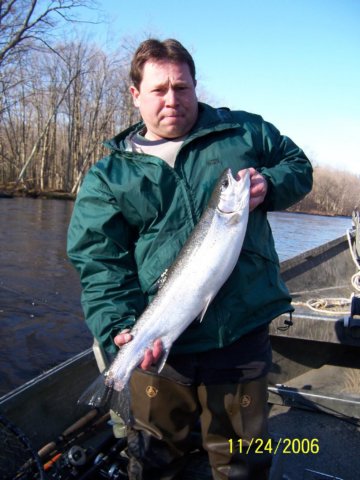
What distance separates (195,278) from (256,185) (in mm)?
592

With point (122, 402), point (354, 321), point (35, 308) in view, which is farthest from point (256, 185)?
point (35, 308)

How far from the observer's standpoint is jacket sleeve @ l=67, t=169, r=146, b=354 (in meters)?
2.52

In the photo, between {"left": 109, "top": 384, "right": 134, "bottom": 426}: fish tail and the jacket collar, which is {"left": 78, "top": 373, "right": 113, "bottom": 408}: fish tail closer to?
{"left": 109, "top": 384, "right": 134, "bottom": 426}: fish tail

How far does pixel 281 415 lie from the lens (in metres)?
4.20

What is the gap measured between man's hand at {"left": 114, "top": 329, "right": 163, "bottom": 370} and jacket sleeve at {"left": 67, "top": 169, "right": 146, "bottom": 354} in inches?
2.7

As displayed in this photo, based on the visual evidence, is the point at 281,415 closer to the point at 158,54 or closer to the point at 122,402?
the point at 122,402

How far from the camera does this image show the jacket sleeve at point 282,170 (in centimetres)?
254

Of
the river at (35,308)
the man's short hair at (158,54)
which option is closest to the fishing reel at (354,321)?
the man's short hair at (158,54)

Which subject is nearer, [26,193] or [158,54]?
[158,54]

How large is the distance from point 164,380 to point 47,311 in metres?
7.39

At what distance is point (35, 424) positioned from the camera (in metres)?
3.48

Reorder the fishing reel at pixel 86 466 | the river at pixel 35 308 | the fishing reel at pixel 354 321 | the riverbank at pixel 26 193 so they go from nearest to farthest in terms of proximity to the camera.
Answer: the fishing reel at pixel 86 466, the fishing reel at pixel 354 321, the river at pixel 35 308, the riverbank at pixel 26 193

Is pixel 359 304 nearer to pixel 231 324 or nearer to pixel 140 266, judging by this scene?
pixel 231 324

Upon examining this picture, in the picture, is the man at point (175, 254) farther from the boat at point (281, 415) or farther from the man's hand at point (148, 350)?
the boat at point (281, 415)
